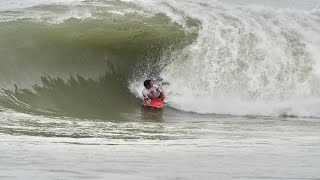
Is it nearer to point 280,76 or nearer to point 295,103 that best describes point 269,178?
point 295,103

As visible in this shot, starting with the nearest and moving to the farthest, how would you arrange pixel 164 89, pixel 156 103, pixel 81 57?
pixel 156 103 → pixel 164 89 → pixel 81 57

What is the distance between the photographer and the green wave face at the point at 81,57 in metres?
10.7

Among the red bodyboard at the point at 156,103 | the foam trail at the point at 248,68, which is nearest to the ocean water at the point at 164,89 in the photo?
the foam trail at the point at 248,68

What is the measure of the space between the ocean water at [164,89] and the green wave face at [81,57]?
29 millimetres

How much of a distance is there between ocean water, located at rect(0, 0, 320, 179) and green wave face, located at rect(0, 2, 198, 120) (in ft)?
0.10

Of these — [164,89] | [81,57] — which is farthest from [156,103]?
[81,57]

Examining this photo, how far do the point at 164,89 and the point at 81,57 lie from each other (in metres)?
2.10

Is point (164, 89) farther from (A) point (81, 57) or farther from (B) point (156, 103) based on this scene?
(A) point (81, 57)

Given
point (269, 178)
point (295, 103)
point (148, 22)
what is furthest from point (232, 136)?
point (148, 22)

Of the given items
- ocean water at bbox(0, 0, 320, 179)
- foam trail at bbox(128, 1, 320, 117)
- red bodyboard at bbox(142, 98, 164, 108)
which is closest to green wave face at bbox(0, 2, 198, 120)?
ocean water at bbox(0, 0, 320, 179)

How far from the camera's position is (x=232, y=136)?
6.95 meters

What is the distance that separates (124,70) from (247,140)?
6.91 meters

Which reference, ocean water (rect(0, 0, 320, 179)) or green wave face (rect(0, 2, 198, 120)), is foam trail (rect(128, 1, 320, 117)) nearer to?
ocean water (rect(0, 0, 320, 179))

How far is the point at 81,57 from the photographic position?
12938mm
